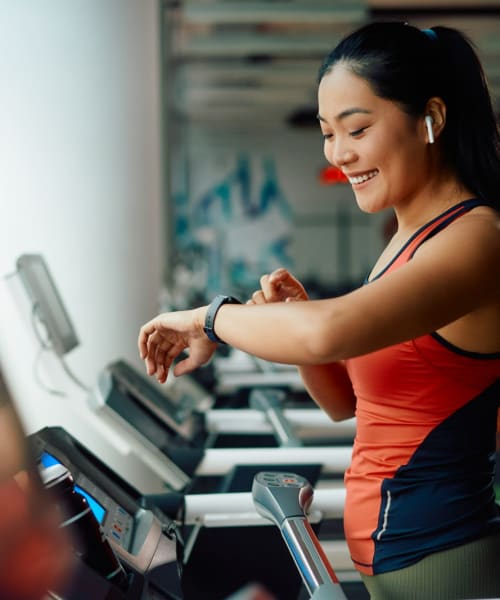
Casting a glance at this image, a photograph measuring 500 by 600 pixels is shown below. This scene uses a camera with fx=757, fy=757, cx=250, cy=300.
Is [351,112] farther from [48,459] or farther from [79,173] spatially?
[79,173]

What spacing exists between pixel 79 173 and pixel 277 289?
6.01ft

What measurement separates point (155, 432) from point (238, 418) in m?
0.69

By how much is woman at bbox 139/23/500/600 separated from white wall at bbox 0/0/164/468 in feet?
2.85

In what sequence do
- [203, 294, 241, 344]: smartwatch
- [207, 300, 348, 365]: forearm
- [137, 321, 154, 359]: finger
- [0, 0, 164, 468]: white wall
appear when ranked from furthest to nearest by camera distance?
Answer: [0, 0, 164, 468]: white wall, [137, 321, 154, 359]: finger, [203, 294, 241, 344]: smartwatch, [207, 300, 348, 365]: forearm

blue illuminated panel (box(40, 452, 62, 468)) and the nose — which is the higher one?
the nose

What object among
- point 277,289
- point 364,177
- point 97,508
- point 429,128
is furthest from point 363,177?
point 97,508

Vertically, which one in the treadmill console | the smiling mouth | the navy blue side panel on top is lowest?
the treadmill console

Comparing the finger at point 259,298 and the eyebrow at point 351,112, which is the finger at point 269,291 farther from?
the eyebrow at point 351,112

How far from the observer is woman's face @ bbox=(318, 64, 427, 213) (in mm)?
1007

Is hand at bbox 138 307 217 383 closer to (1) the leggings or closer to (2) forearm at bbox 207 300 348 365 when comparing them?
(2) forearm at bbox 207 300 348 365

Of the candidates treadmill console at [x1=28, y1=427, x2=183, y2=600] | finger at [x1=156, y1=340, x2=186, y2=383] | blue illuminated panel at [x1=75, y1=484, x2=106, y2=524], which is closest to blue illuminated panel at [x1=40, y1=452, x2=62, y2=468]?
treadmill console at [x1=28, y1=427, x2=183, y2=600]

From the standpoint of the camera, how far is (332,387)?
4.14 ft

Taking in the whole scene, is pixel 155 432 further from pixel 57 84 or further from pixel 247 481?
pixel 57 84

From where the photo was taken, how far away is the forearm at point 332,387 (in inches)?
49.1
